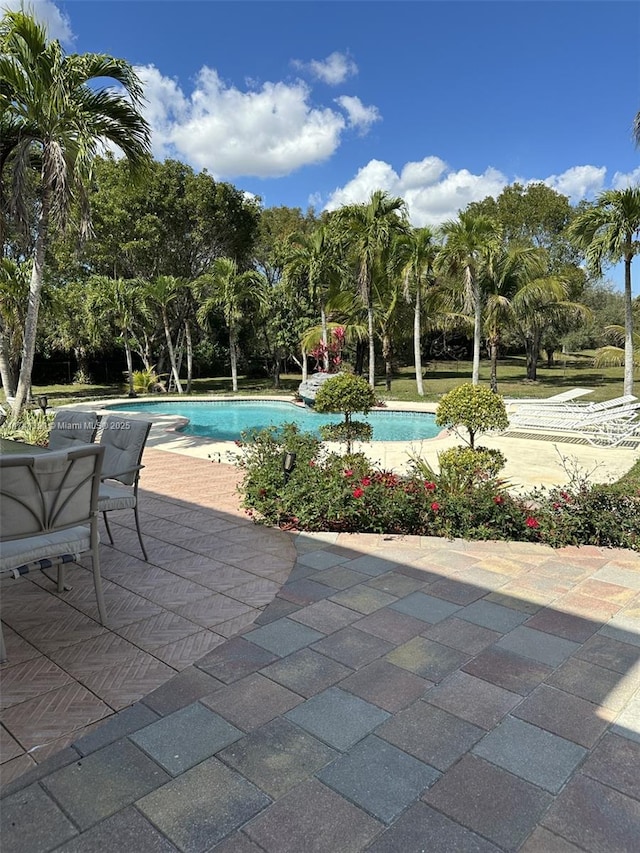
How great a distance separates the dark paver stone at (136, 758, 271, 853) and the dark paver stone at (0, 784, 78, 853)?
0.23 metres

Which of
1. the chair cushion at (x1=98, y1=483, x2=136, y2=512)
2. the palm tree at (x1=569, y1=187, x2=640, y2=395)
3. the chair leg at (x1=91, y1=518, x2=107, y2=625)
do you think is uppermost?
the palm tree at (x1=569, y1=187, x2=640, y2=395)

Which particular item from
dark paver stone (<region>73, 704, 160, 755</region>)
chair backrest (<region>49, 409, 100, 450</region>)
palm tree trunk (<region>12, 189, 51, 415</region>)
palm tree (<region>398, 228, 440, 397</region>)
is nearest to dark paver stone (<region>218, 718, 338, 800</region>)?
dark paver stone (<region>73, 704, 160, 755</region>)

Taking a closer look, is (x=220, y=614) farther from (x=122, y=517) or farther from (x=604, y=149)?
(x=604, y=149)

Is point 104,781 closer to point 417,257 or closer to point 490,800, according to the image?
point 490,800

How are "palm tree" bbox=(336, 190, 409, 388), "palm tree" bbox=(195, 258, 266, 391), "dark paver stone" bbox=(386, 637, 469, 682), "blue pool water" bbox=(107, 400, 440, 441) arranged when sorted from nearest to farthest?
"dark paver stone" bbox=(386, 637, 469, 682) → "blue pool water" bbox=(107, 400, 440, 441) → "palm tree" bbox=(336, 190, 409, 388) → "palm tree" bbox=(195, 258, 266, 391)

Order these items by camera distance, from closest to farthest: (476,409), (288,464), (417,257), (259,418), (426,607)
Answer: (426,607) → (288,464) → (476,409) → (417,257) → (259,418)

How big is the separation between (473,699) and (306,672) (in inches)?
29.4

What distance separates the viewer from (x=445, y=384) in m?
23.1

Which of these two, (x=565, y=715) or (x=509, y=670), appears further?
(x=509, y=670)

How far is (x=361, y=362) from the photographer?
24672 mm

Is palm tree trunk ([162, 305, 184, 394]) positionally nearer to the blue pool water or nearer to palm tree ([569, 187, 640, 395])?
the blue pool water

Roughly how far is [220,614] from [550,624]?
1.85 m

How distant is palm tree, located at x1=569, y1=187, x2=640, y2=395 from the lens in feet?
38.1

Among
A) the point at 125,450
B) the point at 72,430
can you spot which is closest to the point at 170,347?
the point at 72,430
